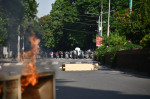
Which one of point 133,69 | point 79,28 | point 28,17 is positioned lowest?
point 133,69

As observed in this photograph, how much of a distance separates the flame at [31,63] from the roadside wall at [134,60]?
15.0 meters

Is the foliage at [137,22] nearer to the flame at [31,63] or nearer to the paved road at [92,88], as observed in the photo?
the paved road at [92,88]

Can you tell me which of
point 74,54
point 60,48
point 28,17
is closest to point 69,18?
point 74,54

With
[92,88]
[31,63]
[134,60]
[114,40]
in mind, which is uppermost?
[114,40]

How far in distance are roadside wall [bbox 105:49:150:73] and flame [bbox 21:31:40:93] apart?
15.0m

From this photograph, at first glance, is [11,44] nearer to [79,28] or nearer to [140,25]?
[140,25]

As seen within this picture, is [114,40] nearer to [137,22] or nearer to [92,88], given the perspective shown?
[137,22]

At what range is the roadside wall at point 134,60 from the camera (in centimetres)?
2314

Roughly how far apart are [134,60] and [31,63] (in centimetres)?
2003

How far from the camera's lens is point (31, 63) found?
6.70 metres

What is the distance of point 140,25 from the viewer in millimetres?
25375

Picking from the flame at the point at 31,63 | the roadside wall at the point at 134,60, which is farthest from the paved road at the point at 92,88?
the roadside wall at the point at 134,60

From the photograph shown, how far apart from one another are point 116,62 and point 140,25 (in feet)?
29.4

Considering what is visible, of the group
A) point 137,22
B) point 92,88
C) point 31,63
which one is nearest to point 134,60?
point 137,22
